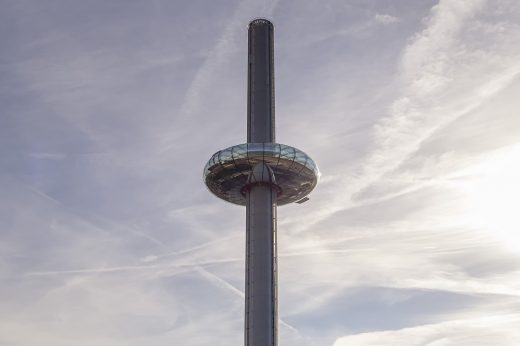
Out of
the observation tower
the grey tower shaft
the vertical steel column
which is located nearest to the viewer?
the vertical steel column

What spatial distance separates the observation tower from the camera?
54.4 meters

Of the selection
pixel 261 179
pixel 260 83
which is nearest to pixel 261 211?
pixel 261 179

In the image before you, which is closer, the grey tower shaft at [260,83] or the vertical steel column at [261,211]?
the vertical steel column at [261,211]

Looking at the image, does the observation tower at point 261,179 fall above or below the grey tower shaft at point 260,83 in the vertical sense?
below

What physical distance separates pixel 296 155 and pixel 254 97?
8.79m

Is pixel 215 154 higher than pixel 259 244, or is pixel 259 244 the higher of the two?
pixel 215 154

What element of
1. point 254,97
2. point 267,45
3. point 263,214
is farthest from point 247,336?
point 267,45

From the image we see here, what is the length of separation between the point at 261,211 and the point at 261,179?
3088 millimetres

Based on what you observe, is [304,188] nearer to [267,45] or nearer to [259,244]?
[259,244]

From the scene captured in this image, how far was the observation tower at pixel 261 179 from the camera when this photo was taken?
178ft

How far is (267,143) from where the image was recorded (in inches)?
2368

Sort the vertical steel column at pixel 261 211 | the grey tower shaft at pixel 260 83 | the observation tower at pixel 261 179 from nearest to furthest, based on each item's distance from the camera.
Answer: the vertical steel column at pixel 261 211
the observation tower at pixel 261 179
the grey tower shaft at pixel 260 83

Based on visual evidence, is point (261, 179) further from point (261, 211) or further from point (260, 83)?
point (260, 83)

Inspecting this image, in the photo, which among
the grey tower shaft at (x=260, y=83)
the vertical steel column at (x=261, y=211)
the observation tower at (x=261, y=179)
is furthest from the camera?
the grey tower shaft at (x=260, y=83)
